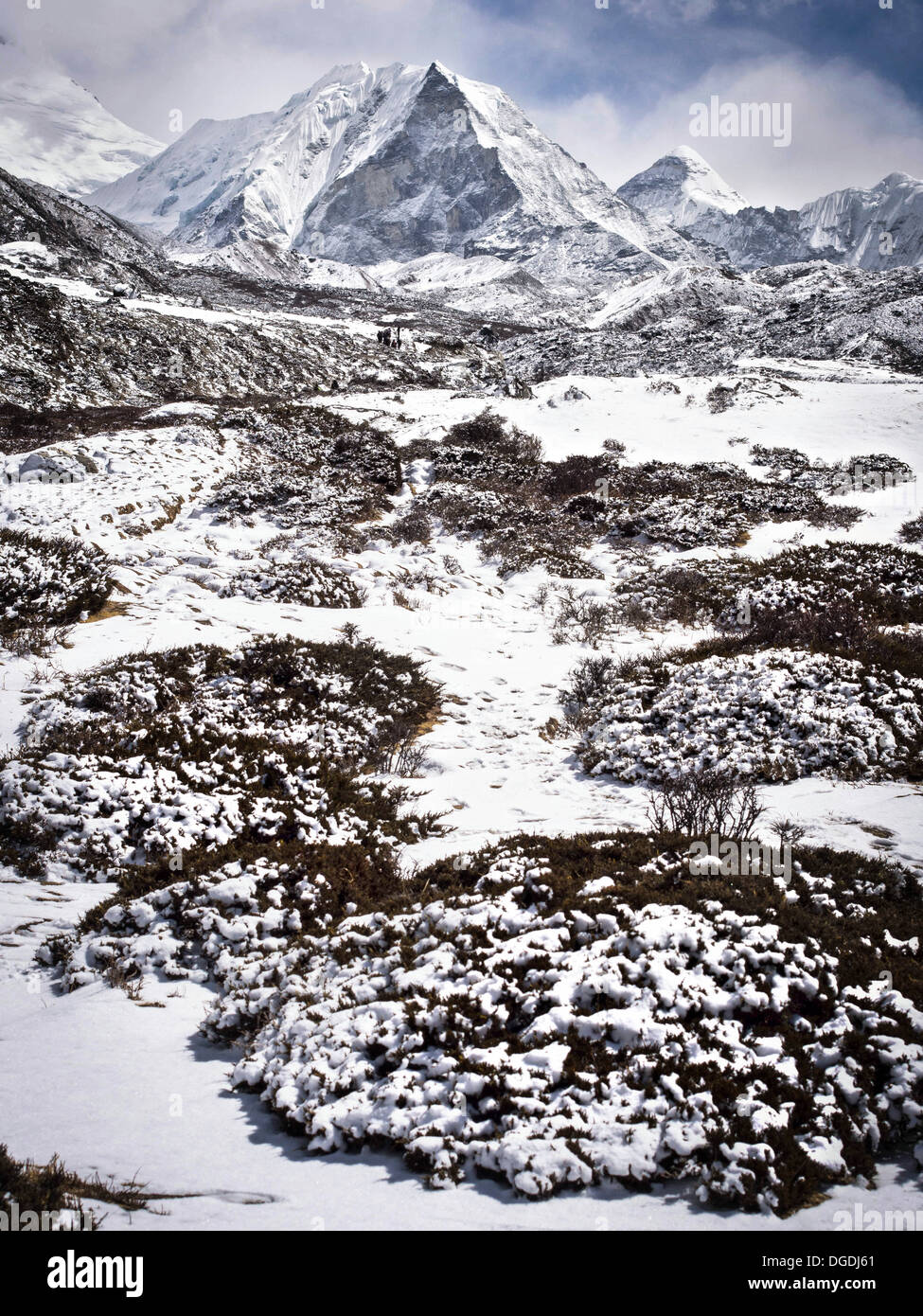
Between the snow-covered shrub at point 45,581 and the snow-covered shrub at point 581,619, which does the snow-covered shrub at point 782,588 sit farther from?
the snow-covered shrub at point 45,581

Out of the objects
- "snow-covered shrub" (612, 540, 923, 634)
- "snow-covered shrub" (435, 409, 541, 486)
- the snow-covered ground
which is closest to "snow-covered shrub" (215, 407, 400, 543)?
the snow-covered ground

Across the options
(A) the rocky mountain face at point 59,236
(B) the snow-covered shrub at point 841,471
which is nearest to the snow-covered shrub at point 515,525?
(B) the snow-covered shrub at point 841,471

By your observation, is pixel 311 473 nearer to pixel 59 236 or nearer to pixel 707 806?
pixel 707 806

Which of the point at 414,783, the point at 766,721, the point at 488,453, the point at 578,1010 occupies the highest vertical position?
the point at 488,453

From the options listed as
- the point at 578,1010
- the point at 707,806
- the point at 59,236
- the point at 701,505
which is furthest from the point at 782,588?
the point at 59,236

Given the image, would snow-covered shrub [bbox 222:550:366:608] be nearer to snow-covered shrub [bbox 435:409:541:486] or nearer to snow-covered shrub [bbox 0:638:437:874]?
snow-covered shrub [bbox 0:638:437:874]
